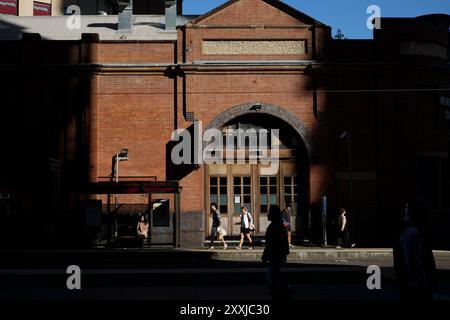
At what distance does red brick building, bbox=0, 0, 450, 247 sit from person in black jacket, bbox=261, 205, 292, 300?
14.4 metres

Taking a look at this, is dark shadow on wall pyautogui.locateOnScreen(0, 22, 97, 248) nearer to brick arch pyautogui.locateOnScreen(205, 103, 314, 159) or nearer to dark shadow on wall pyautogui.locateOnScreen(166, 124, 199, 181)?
dark shadow on wall pyautogui.locateOnScreen(166, 124, 199, 181)

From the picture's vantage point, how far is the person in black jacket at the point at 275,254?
406 inches

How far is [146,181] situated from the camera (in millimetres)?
23781

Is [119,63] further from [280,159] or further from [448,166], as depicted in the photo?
[448,166]

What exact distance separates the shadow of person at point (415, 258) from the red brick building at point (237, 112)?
1815 centimetres

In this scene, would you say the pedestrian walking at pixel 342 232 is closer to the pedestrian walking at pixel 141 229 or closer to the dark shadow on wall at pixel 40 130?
the pedestrian walking at pixel 141 229

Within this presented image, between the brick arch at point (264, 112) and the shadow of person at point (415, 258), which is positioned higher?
the brick arch at point (264, 112)

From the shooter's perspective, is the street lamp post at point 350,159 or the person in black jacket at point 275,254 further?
the street lamp post at point 350,159

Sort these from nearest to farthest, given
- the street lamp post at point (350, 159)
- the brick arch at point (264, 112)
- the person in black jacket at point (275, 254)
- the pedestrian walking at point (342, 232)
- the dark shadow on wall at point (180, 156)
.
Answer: the person in black jacket at point (275, 254)
the pedestrian walking at point (342, 232)
the street lamp post at point (350, 159)
the dark shadow on wall at point (180, 156)
the brick arch at point (264, 112)

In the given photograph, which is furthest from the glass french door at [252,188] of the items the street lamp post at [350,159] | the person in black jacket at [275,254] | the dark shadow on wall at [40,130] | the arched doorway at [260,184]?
the person in black jacket at [275,254]

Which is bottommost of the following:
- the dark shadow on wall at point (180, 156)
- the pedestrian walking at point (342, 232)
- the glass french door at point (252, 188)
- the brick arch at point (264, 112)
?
the pedestrian walking at point (342, 232)

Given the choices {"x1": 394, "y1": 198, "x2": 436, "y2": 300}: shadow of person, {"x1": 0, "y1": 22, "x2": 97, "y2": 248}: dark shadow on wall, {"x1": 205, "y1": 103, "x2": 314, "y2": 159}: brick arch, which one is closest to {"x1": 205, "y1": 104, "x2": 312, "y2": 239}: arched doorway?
{"x1": 205, "y1": 103, "x2": 314, "y2": 159}: brick arch

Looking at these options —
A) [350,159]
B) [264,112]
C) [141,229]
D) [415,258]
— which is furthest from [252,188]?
[415,258]

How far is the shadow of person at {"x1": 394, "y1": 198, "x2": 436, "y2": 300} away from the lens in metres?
6.52
